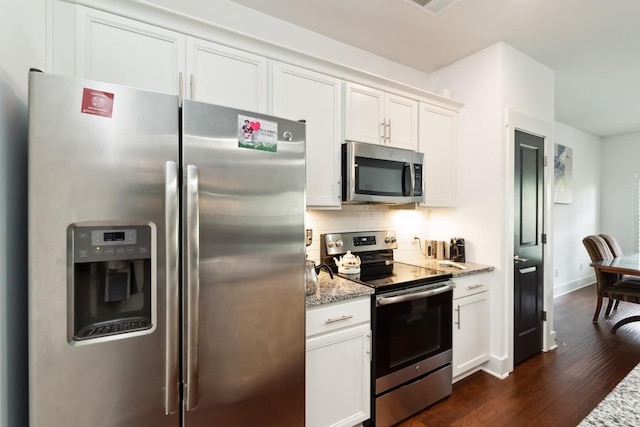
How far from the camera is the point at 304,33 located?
2.35 metres

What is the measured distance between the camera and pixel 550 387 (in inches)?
91.0

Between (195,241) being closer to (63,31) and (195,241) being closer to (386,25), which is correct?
(63,31)

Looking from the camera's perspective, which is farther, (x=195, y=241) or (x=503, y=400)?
(x=503, y=400)

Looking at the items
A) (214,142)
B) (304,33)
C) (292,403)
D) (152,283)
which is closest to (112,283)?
(152,283)

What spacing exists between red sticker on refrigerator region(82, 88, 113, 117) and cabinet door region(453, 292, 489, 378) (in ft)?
7.75

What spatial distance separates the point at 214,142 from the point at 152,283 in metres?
0.57

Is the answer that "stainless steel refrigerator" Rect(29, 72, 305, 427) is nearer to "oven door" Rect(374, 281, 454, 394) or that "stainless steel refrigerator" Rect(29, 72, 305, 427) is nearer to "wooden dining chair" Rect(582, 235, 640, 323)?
"oven door" Rect(374, 281, 454, 394)

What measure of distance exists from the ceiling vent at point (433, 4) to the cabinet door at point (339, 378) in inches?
83.4

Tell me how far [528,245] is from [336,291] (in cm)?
208

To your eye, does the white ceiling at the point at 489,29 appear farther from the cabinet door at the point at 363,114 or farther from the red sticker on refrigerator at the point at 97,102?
the red sticker on refrigerator at the point at 97,102

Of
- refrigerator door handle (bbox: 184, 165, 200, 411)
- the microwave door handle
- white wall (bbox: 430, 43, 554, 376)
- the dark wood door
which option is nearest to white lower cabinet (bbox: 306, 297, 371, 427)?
refrigerator door handle (bbox: 184, 165, 200, 411)

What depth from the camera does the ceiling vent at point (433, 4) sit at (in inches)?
77.6

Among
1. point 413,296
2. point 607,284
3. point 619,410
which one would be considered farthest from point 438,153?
point 607,284

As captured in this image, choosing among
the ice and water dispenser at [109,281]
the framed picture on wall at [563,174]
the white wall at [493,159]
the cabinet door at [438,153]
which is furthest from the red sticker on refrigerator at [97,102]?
the framed picture on wall at [563,174]
